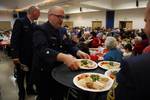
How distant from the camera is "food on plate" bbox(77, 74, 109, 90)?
4.48ft

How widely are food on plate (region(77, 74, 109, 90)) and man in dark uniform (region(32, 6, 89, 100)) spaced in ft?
0.60

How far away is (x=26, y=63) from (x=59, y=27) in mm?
1045

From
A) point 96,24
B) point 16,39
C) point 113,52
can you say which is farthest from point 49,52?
point 96,24

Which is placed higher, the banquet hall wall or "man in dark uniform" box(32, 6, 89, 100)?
the banquet hall wall

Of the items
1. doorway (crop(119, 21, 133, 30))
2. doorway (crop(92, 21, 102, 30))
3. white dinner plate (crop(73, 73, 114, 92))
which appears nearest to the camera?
white dinner plate (crop(73, 73, 114, 92))

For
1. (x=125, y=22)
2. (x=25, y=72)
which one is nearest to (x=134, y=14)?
(x=125, y=22)

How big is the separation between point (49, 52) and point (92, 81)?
0.53 m

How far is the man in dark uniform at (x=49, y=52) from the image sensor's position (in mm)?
1716

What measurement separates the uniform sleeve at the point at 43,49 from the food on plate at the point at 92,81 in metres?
0.37

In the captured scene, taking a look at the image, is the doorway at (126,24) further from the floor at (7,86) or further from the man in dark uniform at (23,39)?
the man in dark uniform at (23,39)

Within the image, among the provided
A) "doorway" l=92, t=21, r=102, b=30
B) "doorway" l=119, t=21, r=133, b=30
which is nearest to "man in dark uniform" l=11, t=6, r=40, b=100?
"doorway" l=119, t=21, r=133, b=30

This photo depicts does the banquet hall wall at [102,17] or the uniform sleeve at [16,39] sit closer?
the uniform sleeve at [16,39]

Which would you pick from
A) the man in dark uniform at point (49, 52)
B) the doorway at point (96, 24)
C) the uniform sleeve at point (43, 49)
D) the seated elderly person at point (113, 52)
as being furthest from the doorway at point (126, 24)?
the uniform sleeve at point (43, 49)

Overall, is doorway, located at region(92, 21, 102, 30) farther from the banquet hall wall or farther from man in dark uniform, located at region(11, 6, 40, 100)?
man in dark uniform, located at region(11, 6, 40, 100)
